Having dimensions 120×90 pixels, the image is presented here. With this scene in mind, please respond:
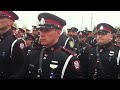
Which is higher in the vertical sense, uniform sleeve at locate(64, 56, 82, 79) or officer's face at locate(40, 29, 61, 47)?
officer's face at locate(40, 29, 61, 47)

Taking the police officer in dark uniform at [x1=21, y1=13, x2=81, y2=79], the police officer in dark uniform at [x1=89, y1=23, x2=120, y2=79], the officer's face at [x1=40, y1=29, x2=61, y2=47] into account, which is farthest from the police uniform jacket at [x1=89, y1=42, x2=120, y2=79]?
the officer's face at [x1=40, y1=29, x2=61, y2=47]

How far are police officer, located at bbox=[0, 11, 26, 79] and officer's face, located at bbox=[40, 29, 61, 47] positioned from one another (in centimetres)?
39

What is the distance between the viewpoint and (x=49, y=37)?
345 centimetres

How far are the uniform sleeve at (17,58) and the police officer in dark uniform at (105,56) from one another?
51.5 inches

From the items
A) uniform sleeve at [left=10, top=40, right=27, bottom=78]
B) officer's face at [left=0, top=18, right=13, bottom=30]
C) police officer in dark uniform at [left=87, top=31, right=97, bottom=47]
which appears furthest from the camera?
police officer in dark uniform at [left=87, top=31, right=97, bottom=47]

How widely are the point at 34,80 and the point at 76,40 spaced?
287 centimetres

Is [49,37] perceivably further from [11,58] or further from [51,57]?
[11,58]

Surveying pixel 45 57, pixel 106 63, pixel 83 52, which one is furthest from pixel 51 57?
pixel 83 52

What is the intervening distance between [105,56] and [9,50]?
60.3 inches

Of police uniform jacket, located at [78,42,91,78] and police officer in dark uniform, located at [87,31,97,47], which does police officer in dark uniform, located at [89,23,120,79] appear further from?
police uniform jacket, located at [78,42,91,78]

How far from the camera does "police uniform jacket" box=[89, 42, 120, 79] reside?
4.26 m

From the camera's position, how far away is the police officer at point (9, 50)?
367cm

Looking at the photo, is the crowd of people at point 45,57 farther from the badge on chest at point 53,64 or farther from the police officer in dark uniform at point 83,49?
the police officer in dark uniform at point 83,49
